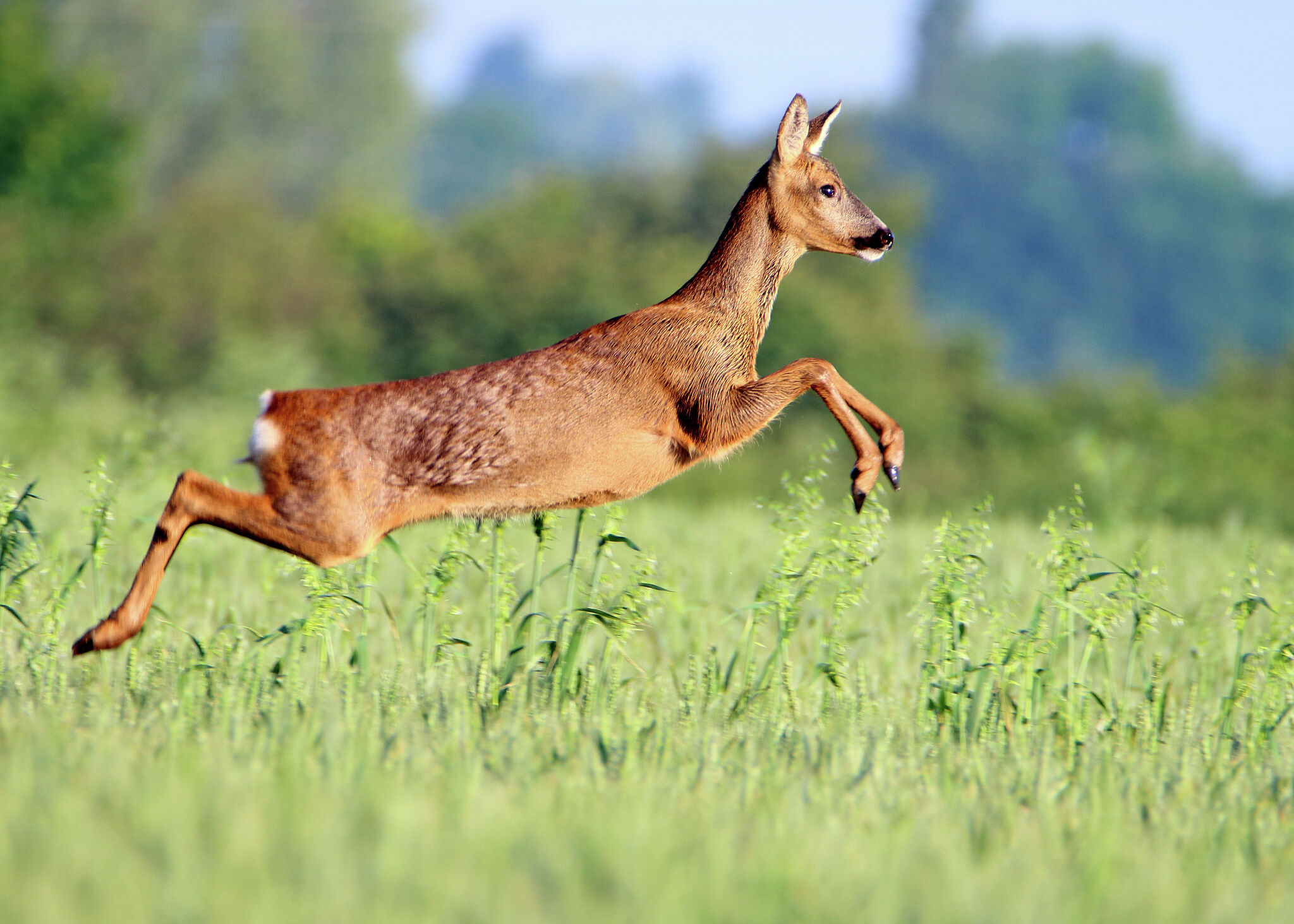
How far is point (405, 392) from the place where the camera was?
4977 millimetres

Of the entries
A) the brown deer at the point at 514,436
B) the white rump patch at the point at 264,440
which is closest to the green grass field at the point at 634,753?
the brown deer at the point at 514,436

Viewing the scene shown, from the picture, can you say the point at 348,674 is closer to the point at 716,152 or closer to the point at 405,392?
the point at 405,392

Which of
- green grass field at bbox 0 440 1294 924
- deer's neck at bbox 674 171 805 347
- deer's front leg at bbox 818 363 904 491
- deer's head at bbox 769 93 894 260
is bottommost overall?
green grass field at bbox 0 440 1294 924

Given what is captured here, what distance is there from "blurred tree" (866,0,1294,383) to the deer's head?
67.8 metres

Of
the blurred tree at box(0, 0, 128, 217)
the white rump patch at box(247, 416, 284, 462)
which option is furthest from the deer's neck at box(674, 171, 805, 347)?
the blurred tree at box(0, 0, 128, 217)

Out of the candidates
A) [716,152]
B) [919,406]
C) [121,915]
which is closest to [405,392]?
[121,915]

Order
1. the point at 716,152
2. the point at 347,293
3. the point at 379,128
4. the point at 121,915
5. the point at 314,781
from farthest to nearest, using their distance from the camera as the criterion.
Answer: the point at 379,128, the point at 716,152, the point at 347,293, the point at 314,781, the point at 121,915

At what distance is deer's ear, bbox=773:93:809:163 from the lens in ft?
17.8

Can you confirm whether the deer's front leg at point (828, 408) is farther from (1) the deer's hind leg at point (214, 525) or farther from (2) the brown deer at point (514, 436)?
(1) the deer's hind leg at point (214, 525)

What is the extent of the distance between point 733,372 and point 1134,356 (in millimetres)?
75496

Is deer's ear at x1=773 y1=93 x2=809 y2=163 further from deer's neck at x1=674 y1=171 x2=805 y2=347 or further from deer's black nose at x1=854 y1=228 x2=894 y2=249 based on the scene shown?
deer's black nose at x1=854 y1=228 x2=894 y2=249

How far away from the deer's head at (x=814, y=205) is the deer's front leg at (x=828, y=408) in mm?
610

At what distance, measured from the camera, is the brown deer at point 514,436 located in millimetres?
4855

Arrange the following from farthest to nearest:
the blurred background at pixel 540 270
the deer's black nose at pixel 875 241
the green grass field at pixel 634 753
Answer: the blurred background at pixel 540 270 → the deer's black nose at pixel 875 241 → the green grass field at pixel 634 753
